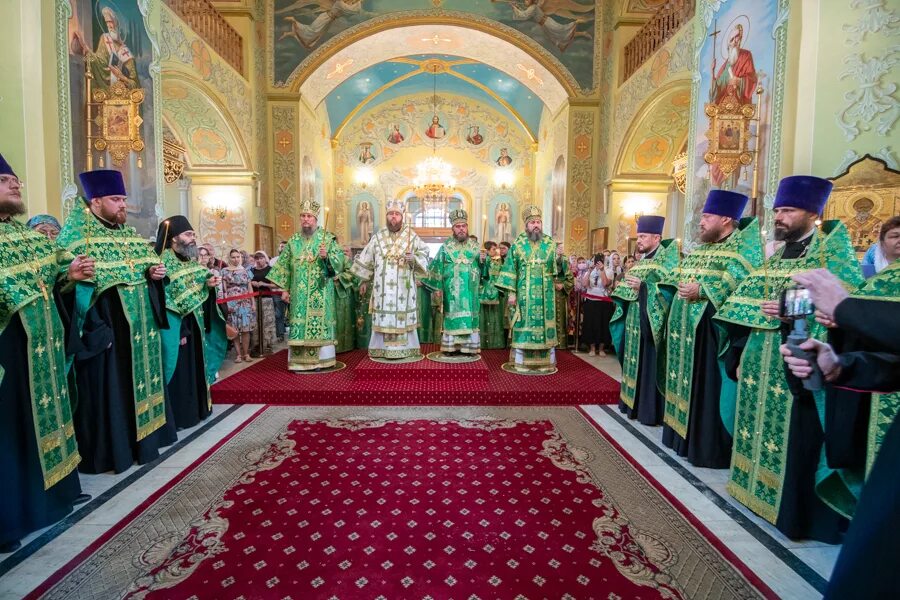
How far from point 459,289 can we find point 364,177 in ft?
49.4

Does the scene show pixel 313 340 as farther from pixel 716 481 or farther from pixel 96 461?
pixel 716 481

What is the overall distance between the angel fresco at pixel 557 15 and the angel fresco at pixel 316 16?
462 cm

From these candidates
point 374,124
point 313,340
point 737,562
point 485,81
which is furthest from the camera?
point 374,124

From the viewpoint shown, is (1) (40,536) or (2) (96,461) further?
(2) (96,461)

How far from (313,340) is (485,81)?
52.0 ft

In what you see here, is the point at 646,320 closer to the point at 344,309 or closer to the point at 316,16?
the point at 344,309

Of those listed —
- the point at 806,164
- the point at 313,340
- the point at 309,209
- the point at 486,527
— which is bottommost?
the point at 486,527

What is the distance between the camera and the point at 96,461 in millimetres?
3658

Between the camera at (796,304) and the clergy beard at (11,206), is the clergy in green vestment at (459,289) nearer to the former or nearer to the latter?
the clergy beard at (11,206)

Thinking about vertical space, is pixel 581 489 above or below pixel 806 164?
below

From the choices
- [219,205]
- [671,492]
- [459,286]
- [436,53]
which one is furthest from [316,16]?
[671,492]

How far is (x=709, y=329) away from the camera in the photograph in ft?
12.8

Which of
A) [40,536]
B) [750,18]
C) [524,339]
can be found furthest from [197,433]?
[750,18]

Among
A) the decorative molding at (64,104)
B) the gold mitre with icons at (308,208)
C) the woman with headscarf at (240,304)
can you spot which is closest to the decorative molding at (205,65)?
the decorative molding at (64,104)
